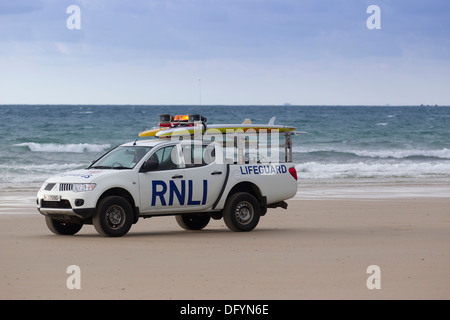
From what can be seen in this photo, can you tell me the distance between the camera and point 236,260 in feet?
37.4

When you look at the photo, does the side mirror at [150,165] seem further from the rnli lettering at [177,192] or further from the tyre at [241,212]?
the tyre at [241,212]

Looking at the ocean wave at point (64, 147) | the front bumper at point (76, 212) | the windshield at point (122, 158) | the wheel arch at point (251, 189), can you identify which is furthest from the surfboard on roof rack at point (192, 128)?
the ocean wave at point (64, 147)

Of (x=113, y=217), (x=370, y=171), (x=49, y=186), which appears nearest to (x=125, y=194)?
(x=113, y=217)

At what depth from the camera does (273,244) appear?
13141 mm

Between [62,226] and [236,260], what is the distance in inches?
166

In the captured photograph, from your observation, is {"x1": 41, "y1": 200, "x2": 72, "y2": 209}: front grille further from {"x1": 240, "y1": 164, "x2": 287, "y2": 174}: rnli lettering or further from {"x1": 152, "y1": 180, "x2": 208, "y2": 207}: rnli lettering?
{"x1": 240, "y1": 164, "x2": 287, "y2": 174}: rnli lettering

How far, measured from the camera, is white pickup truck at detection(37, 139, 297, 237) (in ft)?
44.9

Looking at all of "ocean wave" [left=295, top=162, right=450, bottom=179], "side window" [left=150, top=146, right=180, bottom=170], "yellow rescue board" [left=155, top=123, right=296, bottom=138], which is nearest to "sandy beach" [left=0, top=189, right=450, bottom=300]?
"side window" [left=150, top=146, right=180, bottom=170]

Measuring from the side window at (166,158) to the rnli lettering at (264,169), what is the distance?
1284 mm

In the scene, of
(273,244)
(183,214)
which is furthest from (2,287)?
(183,214)

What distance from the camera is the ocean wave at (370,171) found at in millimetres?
32344

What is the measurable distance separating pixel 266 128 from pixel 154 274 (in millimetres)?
5804

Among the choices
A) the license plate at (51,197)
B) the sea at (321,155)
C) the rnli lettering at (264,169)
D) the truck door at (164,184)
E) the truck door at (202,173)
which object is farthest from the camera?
the sea at (321,155)
